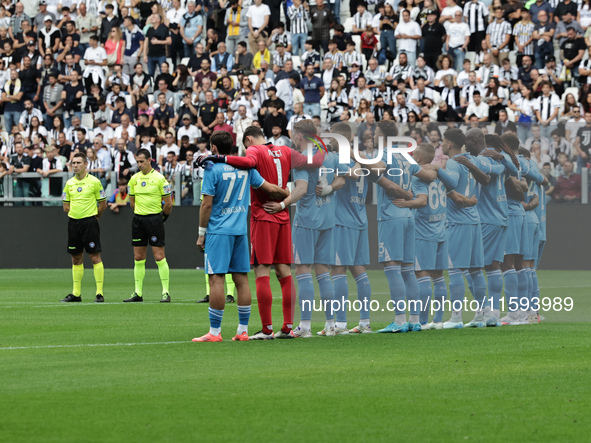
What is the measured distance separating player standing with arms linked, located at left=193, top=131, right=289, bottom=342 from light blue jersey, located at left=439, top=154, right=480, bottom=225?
2.89 m

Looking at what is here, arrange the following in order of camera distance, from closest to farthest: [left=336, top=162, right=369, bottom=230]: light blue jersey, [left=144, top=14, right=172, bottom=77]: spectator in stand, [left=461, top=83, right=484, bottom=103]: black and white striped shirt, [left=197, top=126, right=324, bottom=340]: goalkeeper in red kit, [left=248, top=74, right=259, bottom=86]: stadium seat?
1. [left=197, top=126, right=324, bottom=340]: goalkeeper in red kit
2. [left=336, top=162, right=369, bottom=230]: light blue jersey
3. [left=461, top=83, right=484, bottom=103]: black and white striped shirt
4. [left=248, top=74, right=259, bottom=86]: stadium seat
5. [left=144, top=14, right=172, bottom=77]: spectator in stand

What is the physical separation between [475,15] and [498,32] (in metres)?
0.92

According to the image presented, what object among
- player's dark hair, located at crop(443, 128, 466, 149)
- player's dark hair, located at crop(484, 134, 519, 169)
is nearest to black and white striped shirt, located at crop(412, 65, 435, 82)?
player's dark hair, located at crop(484, 134, 519, 169)

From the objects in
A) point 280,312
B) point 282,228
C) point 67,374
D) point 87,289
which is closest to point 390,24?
point 87,289

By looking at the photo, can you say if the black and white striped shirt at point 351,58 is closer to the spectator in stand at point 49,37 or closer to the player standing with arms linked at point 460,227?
the spectator in stand at point 49,37

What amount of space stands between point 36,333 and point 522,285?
20.5 ft

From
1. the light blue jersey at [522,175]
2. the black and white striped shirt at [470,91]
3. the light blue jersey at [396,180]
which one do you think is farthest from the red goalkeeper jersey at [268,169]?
the black and white striped shirt at [470,91]

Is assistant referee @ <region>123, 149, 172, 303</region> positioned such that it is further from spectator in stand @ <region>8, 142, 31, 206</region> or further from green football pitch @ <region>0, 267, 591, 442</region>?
spectator in stand @ <region>8, 142, 31, 206</region>

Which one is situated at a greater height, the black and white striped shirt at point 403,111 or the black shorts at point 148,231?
the black and white striped shirt at point 403,111

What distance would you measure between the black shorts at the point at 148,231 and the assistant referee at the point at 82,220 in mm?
619

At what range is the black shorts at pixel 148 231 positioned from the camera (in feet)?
57.9

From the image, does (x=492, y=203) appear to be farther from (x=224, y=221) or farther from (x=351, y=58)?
(x=351, y=58)

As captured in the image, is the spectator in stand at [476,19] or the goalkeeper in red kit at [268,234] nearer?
the goalkeeper in red kit at [268,234]

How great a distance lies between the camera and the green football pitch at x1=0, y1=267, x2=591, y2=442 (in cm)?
642
